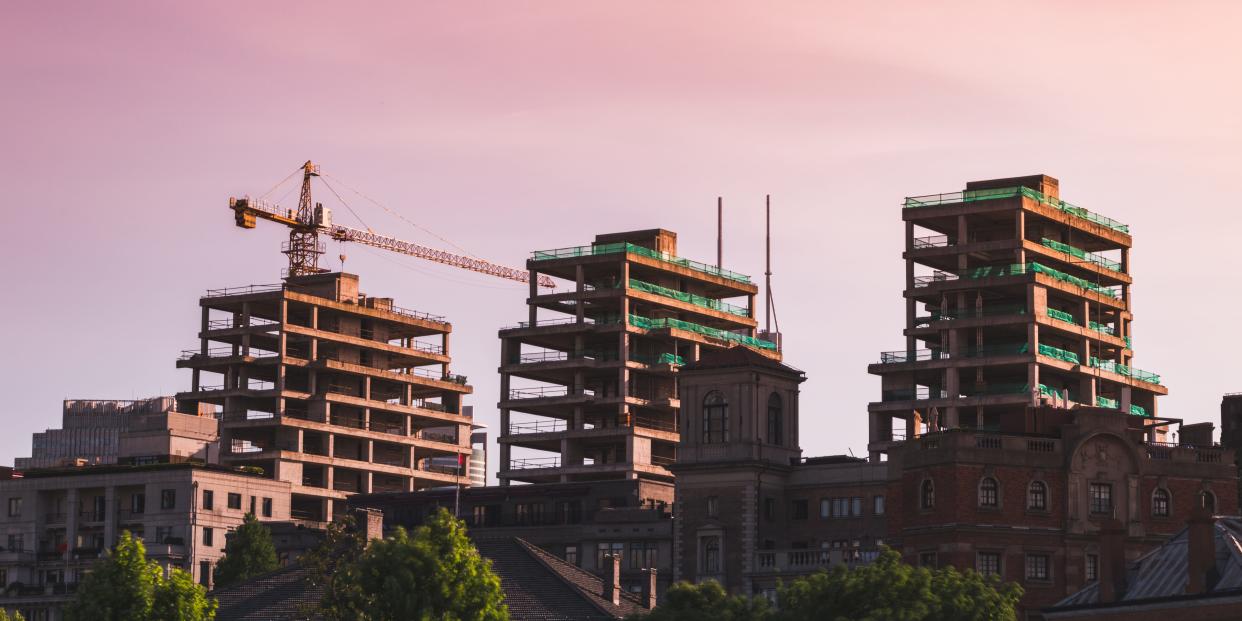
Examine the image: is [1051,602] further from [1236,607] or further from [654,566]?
[654,566]

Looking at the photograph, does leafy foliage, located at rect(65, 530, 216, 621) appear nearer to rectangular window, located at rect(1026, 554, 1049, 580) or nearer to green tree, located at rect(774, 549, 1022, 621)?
green tree, located at rect(774, 549, 1022, 621)

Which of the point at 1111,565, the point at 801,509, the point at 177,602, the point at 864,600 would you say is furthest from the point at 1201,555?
the point at 801,509

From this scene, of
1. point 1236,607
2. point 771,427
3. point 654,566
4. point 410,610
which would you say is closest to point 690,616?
point 410,610

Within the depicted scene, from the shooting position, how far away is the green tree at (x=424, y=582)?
4284 inches

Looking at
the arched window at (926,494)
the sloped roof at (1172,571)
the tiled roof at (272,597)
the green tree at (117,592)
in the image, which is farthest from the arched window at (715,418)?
the green tree at (117,592)

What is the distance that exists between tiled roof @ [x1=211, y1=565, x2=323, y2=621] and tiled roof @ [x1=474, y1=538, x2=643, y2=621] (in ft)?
36.1

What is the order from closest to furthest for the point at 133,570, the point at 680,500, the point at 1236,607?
the point at 1236,607 → the point at 133,570 → the point at 680,500

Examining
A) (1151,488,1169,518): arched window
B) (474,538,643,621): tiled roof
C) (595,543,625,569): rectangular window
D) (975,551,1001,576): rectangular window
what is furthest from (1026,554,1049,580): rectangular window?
(595,543,625,569): rectangular window

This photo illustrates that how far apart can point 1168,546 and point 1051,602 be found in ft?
63.9

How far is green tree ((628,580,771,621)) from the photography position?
4023 inches

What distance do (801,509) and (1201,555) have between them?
5238 cm

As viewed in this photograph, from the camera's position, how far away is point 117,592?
118m

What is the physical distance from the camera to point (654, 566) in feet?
550

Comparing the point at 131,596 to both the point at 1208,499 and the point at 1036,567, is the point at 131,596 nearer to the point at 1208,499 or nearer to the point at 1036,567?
the point at 1036,567
